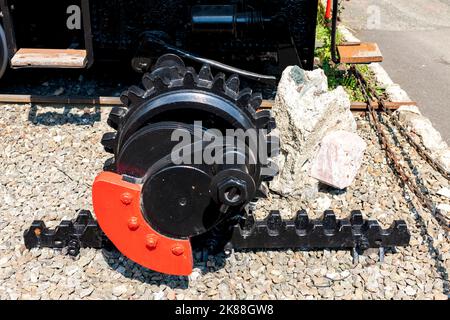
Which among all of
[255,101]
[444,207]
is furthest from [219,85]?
[444,207]

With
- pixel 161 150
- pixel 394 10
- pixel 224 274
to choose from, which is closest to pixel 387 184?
pixel 224 274

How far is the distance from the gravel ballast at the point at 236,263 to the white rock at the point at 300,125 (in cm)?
13

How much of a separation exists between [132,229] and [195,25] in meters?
2.25

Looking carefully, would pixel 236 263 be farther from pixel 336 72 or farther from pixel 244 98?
pixel 336 72

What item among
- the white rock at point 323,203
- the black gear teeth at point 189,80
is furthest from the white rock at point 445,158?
the black gear teeth at point 189,80

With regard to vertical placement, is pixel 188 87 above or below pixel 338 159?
above

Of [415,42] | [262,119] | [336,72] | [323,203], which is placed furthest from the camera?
[415,42]

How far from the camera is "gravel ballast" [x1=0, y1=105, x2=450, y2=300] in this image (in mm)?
3332

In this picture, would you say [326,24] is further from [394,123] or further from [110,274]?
[110,274]

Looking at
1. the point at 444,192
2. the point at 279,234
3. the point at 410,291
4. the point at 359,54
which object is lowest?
the point at 410,291

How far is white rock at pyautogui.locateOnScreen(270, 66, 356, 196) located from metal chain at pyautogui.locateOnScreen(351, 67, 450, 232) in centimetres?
68

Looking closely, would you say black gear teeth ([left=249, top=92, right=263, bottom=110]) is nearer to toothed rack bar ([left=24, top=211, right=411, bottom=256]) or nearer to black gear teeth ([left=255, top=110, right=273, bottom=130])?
black gear teeth ([left=255, top=110, right=273, bottom=130])

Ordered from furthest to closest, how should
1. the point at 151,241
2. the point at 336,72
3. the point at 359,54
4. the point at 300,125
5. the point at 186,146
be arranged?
the point at 336,72 < the point at 359,54 < the point at 300,125 < the point at 151,241 < the point at 186,146

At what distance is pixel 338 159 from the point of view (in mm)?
3965
